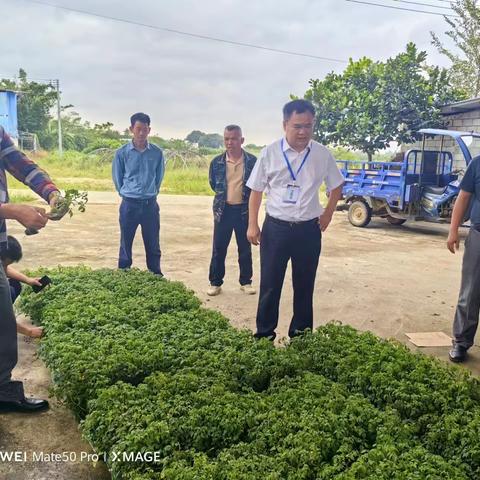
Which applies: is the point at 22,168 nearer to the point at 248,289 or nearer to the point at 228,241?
the point at 228,241

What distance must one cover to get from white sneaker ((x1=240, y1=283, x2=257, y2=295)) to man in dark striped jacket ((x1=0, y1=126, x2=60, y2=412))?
3.08 metres

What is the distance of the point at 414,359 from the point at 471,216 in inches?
61.4

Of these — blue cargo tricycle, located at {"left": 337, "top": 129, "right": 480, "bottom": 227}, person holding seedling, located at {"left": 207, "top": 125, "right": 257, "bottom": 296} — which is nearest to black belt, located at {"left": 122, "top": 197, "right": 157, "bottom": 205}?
person holding seedling, located at {"left": 207, "top": 125, "right": 257, "bottom": 296}

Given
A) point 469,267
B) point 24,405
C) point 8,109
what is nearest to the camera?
point 24,405

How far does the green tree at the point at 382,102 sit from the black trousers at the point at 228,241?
8.03 meters

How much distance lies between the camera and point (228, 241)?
571cm

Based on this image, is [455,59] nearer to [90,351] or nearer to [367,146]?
[367,146]

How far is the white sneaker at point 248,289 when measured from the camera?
19.3ft

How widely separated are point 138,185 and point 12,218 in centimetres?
277

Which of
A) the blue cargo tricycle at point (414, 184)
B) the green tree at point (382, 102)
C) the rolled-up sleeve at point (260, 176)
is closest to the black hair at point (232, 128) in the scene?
the rolled-up sleeve at point (260, 176)

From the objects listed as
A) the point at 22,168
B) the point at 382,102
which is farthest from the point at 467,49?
the point at 22,168

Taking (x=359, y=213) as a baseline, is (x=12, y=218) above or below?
above

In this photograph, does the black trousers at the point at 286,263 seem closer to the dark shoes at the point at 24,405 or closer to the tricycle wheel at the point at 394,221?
the dark shoes at the point at 24,405

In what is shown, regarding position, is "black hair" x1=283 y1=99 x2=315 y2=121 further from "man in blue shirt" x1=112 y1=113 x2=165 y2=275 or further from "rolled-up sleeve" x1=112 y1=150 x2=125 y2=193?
"rolled-up sleeve" x1=112 y1=150 x2=125 y2=193
